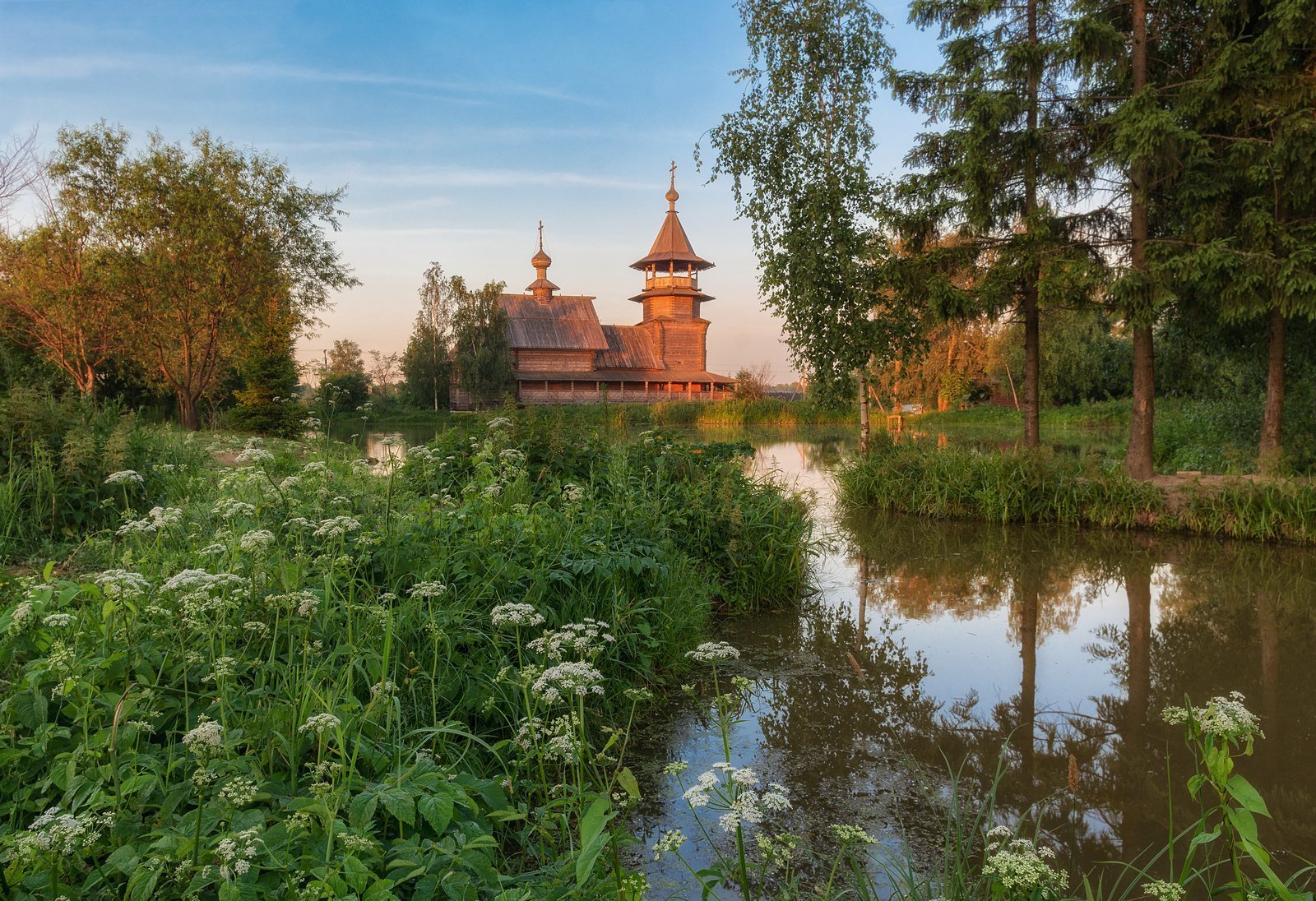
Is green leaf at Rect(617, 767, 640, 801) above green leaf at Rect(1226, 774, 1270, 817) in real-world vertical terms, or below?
below

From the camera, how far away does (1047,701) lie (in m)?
4.66

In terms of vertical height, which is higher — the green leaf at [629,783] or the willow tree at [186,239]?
the willow tree at [186,239]

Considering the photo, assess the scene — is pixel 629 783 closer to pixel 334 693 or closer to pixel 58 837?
pixel 58 837

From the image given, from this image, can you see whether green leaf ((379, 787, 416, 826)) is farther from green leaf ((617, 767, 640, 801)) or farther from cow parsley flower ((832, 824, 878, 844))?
cow parsley flower ((832, 824, 878, 844))

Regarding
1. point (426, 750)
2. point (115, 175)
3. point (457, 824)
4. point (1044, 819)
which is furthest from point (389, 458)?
point (115, 175)

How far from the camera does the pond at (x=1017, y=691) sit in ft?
10.9

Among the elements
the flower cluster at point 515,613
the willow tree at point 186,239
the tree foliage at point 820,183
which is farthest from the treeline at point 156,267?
the flower cluster at point 515,613

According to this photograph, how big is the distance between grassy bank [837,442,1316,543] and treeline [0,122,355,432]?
16.2m

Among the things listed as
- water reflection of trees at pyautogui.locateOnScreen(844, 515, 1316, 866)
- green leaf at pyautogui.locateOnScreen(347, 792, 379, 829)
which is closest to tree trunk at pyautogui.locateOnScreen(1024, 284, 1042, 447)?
water reflection of trees at pyautogui.locateOnScreen(844, 515, 1316, 866)

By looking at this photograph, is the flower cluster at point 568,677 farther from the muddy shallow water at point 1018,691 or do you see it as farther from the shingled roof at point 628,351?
the shingled roof at point 628,351

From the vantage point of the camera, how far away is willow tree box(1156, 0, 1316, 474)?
33.2 ft

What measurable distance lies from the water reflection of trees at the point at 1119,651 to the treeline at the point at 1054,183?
317cm

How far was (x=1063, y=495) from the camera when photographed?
34.3 feet

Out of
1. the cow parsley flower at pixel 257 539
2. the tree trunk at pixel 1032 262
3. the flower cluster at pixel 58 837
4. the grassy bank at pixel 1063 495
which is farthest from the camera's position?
the tree trunk at pixel 1032 262
